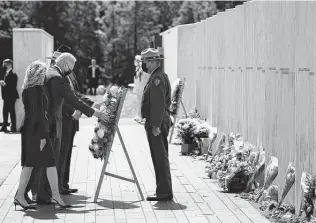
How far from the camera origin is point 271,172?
9.98 m

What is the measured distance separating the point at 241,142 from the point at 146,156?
11.0 ft

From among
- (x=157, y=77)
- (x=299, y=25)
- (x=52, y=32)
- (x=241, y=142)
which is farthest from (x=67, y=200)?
(x=52, y=32)

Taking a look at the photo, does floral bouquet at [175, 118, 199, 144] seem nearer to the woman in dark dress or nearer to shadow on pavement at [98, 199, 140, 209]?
shadow on pavement at [98, 199, 140, 209]

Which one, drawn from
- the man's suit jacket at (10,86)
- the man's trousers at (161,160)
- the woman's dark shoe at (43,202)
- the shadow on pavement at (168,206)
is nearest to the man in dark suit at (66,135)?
the woman's dark shoe at (43,202)

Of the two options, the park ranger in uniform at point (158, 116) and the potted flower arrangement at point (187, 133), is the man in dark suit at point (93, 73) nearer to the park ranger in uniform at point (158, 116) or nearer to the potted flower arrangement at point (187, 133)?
the potted flower arrangement at point (187, 133)

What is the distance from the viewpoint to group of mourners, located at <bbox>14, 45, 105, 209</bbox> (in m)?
9.63

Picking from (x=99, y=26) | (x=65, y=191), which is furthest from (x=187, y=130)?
(x=99, y=26)

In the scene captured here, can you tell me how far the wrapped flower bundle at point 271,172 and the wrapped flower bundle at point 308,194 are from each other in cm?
132

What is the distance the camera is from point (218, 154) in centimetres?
1317

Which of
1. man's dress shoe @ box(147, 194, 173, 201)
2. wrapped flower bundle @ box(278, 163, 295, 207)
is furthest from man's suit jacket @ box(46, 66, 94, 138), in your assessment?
wrapped flower bundle @ box(278, 163, 295, 207)

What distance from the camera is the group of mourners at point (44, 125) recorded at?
9.63 m

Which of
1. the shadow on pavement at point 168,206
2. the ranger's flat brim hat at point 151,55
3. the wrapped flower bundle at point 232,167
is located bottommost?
the shadow on pavement at point 168,206

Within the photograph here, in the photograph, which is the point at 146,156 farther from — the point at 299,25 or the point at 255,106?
the point at 299,25

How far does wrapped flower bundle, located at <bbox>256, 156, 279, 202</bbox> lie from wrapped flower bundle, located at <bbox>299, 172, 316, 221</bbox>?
1.32m
